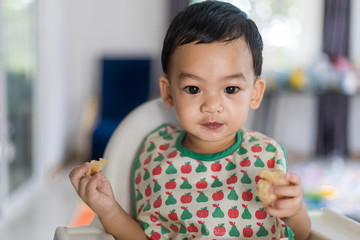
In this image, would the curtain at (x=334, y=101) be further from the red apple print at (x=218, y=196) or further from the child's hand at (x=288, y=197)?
the child's hand at (x=288, y=197)

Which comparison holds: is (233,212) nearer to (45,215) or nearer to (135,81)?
(45,215)

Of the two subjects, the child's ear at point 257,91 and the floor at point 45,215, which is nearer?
the child's ear at point 257,91

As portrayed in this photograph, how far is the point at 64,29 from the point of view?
484 cm

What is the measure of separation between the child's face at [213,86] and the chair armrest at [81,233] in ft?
1.02

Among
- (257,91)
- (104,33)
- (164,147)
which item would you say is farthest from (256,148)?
(104,33)

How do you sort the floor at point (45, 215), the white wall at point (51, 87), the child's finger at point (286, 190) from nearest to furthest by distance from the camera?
1. the child's finger at point (286, 190)
2. the floor at point (45, 215)
3. the white wall at point (51, 87)

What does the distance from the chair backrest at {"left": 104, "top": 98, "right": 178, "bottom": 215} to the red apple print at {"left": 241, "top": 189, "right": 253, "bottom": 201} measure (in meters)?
0.32

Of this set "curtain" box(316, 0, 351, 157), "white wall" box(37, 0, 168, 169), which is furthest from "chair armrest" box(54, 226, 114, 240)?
"curtain" box(316, 0, 351, 157)

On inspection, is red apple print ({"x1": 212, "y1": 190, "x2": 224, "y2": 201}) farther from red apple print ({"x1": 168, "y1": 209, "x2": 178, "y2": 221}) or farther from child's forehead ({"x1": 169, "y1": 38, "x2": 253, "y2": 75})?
child's forehead ({"x1": 169, "y1": 38, "x2": 253, "y2": 75})

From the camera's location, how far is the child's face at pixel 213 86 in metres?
1.05

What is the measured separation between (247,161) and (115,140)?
13.9 inches

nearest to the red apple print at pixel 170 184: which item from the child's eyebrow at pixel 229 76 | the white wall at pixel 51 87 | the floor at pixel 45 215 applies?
the child's eyebrow at pixel 229 76

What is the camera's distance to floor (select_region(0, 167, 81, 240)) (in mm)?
2914

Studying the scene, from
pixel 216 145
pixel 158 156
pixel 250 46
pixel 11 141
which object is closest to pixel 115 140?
pixel 158 156
